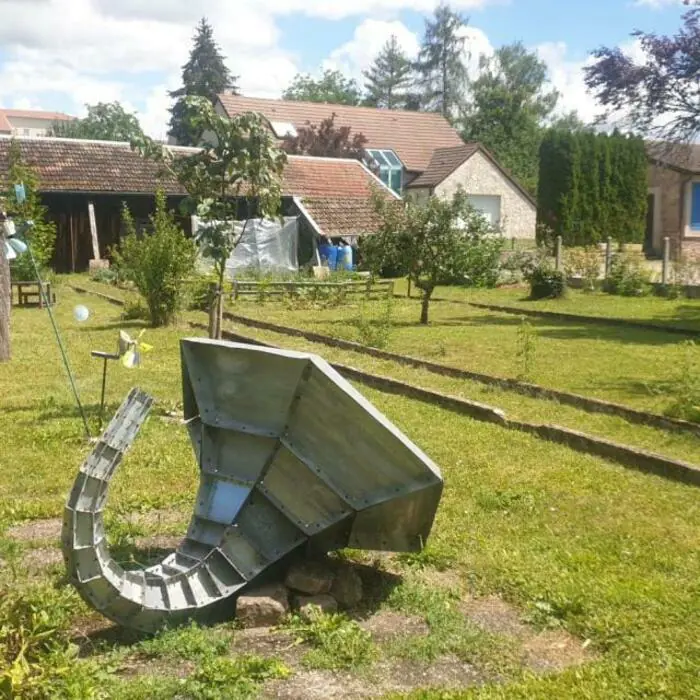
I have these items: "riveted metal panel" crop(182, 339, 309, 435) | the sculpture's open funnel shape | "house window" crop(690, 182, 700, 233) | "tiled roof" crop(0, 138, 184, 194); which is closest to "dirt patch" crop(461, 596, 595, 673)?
the sculpture's open funnel shape

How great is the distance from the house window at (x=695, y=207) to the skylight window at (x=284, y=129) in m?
18.3

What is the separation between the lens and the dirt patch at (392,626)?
463cm

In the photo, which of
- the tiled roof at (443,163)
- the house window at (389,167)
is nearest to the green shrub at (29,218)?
the tiled roof at (443,163)

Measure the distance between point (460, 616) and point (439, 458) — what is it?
3230mm

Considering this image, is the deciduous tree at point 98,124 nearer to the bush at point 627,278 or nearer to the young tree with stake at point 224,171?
the bush at point 627,278

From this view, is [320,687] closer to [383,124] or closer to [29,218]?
[29,218]

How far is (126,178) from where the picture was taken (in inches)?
1211

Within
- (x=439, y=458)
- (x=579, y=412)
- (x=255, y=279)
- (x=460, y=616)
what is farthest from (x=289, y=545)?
(x=255, y=279)

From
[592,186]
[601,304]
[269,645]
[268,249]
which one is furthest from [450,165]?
[269,645]

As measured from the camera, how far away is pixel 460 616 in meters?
4.82

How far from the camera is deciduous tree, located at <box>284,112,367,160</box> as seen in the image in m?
42.5

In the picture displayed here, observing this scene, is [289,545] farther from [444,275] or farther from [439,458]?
[444,275]

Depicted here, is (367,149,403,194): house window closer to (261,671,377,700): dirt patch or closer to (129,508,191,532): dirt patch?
(129,508,191,532): dirt patch

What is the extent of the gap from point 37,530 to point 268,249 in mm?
23909
